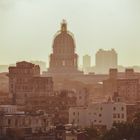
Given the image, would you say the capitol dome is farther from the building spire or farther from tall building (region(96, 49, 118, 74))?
tall building (region(96, 49, 118, 74))

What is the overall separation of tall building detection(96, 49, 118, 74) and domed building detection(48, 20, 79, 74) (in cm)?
4144

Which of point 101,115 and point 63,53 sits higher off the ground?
point 63,53

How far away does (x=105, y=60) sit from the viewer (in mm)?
134125

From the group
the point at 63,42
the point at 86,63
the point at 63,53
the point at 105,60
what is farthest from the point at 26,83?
the point at 86,63

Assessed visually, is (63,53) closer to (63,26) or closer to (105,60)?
(63,26)

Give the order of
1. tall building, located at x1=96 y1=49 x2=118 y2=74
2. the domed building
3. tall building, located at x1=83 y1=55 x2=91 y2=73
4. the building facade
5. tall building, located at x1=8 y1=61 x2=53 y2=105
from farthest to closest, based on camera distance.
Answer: tall building, located at x1=83 y1=55 x2=91 y2=73 < tall building, located at x1=96 y1=49 x2=118 y2=74 < the domed building < tall building, located at x1=8 y1=61 x2=53 y2=105 < the building facade

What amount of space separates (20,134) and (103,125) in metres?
6.17

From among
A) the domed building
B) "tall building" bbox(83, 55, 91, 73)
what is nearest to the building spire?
the domed building

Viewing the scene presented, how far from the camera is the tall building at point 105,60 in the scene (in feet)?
436

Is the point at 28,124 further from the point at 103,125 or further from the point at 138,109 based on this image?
the point at 138,109

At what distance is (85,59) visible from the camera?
487 ft

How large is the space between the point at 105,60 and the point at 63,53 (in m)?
47.9

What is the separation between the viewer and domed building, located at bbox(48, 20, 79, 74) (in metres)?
86.4

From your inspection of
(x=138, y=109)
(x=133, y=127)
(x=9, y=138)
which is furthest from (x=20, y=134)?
(x=138, y=109)
